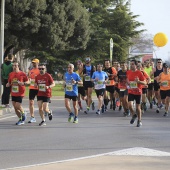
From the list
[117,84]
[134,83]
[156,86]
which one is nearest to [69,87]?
[134,83]

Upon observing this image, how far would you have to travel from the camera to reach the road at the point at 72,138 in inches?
408

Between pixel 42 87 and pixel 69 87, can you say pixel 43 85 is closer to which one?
pixel 42 87

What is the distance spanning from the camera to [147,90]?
23.0m

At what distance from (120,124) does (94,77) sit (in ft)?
12.7

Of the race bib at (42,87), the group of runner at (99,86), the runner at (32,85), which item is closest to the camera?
the race bib at (42,87)

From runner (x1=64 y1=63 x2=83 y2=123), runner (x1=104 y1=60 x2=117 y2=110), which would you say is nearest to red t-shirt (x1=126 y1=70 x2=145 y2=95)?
runner (x1=64 y1=63 x2=83 y2=123)

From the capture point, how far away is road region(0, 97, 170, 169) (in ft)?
34.0

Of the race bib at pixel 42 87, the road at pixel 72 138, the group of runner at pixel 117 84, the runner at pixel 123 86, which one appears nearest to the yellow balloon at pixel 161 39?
the group of runner at pixel 117 84

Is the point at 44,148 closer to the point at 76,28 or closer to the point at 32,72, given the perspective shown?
the point at 32,72

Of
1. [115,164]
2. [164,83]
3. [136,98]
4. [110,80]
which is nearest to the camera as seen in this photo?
[115,164]

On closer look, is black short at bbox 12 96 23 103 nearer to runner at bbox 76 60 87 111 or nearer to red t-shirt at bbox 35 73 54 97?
red t-shirt at bbox 35 73 54 97

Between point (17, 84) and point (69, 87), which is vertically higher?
point (17, 84)

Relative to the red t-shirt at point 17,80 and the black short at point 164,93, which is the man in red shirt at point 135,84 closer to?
the red t-shirt at point 17,80

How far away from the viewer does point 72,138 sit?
1287 cm
